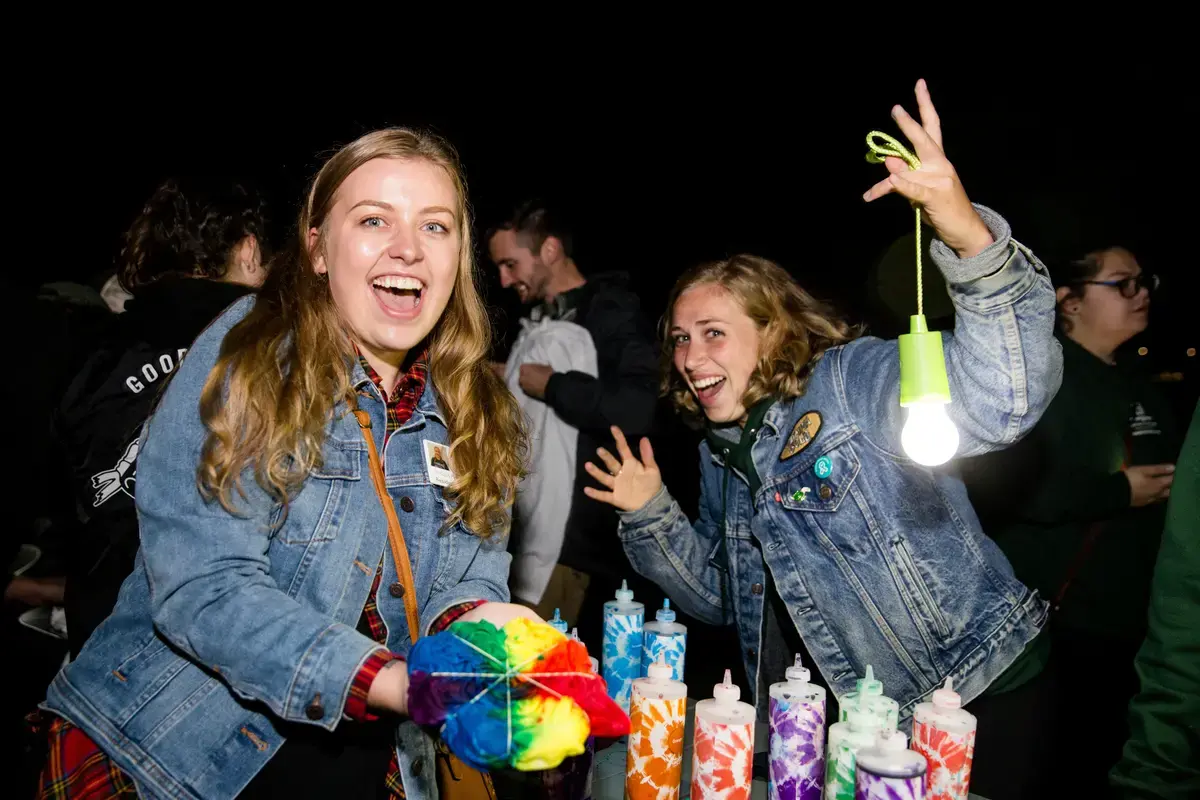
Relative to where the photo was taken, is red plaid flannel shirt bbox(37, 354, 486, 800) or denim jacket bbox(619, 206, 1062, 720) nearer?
red plaid flannel shirt bbox(37, 354, 486, 800)

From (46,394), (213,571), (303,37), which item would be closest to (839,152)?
(303,37)

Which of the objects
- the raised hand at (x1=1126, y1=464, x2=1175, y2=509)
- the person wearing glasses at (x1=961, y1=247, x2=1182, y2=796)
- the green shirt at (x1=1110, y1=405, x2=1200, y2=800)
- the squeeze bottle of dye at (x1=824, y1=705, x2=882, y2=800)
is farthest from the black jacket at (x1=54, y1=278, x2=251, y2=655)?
the raised hand at (x1=1126, y1=464, x2=1175, y2=509)

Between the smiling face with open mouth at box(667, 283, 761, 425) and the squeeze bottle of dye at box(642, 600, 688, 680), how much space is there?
682mm

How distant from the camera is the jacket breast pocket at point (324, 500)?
1.41 m

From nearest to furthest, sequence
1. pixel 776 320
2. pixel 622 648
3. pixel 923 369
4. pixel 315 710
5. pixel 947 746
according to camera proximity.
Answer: pixel 315 710, pixel 923 369, pixel 947 746, pixel 622 648, pixel 776 320

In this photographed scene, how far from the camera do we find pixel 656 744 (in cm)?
155

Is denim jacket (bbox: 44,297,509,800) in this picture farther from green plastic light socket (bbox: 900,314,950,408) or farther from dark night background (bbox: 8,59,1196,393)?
dark night background (bbox: 8,59,1196,393)

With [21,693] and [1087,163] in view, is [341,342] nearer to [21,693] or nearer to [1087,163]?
[21,693]

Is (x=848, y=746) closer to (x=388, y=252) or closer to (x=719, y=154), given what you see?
(x=388, y=252)

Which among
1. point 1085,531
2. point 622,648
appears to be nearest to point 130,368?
point 622,648

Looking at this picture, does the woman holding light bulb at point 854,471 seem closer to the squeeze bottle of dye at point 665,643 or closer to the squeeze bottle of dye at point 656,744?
the squeeze bottle of dye at point 665,643

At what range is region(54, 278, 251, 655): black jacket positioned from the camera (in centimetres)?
225

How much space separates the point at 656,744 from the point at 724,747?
15 cm

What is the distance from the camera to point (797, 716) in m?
1.54
